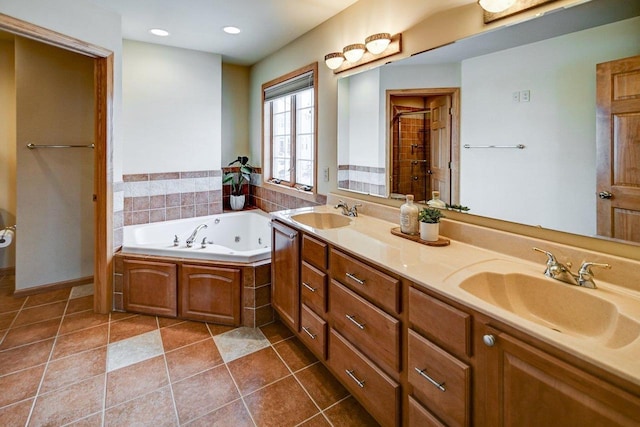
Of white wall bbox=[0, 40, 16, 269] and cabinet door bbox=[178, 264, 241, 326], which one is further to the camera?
white wall bbox=[0, 40, 16, 269]

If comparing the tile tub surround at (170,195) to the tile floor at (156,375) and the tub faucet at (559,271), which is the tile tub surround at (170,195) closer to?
the tile floor at (156,375)

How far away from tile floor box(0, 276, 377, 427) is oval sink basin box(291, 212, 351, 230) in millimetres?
849

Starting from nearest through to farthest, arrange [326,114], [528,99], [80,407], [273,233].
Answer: [528,99]
[80,407]
[273,233]
[326,114]

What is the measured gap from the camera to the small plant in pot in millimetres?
1750

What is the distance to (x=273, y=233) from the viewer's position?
98.3 inches

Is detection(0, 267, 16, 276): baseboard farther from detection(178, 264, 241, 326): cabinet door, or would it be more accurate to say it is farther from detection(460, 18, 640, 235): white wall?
detection(460, 18, 640, 235): white wall

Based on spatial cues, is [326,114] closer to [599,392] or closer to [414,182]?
[414,182]

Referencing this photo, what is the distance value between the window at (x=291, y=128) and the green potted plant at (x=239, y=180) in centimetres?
32

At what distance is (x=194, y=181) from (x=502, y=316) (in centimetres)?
349

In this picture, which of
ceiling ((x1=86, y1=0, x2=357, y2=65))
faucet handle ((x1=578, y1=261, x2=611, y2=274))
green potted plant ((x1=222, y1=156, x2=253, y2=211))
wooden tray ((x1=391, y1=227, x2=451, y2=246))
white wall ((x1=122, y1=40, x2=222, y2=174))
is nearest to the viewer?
faucet handle ((x1=578, y1=261, x2=611, y2=274))

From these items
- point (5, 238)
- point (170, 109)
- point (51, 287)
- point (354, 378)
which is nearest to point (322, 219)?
point (354, 378)

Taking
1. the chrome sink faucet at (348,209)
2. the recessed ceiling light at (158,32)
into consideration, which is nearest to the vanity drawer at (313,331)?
the chrome sink faucet at (348,209)

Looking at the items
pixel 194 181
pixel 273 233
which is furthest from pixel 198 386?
pixel 194 181

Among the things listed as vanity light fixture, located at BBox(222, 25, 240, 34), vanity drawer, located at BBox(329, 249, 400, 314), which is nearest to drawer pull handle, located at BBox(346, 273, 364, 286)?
vanity drawer, located at BBox(329, 249, 400, 314)
